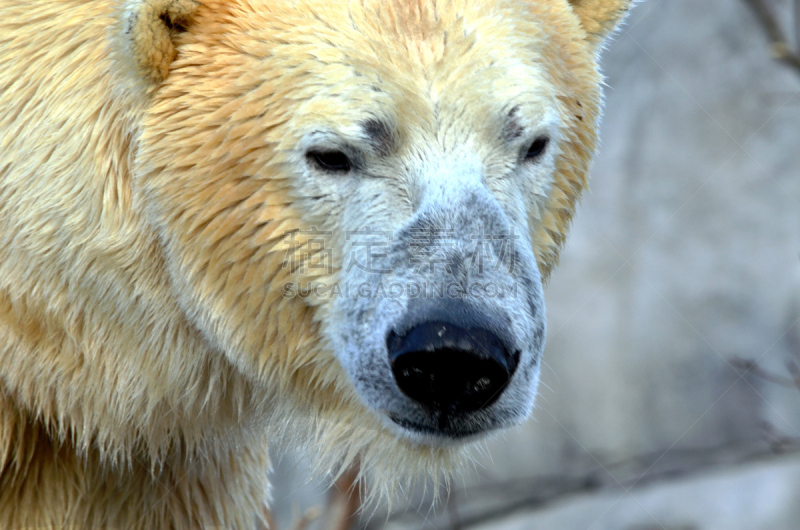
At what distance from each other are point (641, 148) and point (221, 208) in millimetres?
4234

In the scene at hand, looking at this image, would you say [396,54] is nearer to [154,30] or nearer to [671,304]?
[154,30]

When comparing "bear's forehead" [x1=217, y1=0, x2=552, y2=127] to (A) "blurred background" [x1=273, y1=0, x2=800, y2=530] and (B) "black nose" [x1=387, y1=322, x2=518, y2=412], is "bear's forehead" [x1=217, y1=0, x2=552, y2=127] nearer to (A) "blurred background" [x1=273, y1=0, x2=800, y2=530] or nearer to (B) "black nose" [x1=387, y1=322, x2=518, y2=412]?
(B) "black nose" [x1=387, y1=322, x2=518, y2=412]

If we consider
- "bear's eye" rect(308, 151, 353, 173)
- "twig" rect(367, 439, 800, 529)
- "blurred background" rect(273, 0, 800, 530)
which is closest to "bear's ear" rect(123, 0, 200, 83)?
"bear's eye" rect(308, 151, 353, 173)

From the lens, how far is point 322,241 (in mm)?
1499

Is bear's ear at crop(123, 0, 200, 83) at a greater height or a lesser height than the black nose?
greater

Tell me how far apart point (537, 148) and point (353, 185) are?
1.33ft

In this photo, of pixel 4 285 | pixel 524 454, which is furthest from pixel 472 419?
pixel 524 454

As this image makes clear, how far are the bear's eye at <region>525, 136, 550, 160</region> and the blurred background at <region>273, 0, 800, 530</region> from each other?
3.53 meters

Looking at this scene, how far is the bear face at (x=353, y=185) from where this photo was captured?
4.60 feet

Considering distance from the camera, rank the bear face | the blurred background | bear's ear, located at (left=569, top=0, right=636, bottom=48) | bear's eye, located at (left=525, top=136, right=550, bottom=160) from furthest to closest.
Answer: the blurred background → bear's ear, located at (left=569, top=0, right=636, bottom=48) → bear's eye, located at (left=525, top=136, right=550, bottom=160) → the bear face

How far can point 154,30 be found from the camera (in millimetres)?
1499

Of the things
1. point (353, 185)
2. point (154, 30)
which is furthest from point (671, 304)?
point (154, 30)

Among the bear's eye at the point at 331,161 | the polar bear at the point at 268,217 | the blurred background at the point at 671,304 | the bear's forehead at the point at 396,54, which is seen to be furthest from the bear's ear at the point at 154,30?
the blurred background at the point at 671,304

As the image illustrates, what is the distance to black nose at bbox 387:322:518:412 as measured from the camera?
1259 millimetres
